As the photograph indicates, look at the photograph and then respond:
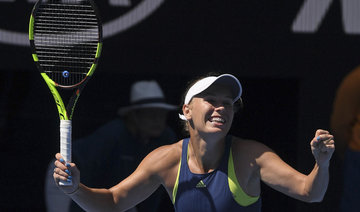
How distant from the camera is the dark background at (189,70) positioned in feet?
19.4

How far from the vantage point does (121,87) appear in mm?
6008

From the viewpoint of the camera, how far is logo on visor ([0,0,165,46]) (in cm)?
582

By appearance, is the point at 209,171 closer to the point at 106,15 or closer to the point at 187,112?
the point at 187,112

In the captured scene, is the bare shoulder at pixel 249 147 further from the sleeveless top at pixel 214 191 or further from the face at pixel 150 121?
the face at pixel 150 121

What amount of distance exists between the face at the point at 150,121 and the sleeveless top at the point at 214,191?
1663mm

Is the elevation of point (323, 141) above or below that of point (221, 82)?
below

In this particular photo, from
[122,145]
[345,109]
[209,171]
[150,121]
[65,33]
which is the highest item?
[65,33]

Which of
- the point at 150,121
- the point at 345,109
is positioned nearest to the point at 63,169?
the point at 150,121

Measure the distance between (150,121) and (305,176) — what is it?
6.87 feet

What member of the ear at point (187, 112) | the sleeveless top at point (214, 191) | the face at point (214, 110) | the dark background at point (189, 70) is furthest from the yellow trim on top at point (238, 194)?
the dark background at point (189, 70)

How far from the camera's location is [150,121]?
6.13 metres

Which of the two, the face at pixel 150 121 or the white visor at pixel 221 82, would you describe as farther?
the face at pixel 150 121

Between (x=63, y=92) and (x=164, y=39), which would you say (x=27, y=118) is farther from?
(x=164, y=39)

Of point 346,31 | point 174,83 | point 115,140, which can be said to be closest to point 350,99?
point 346,31
